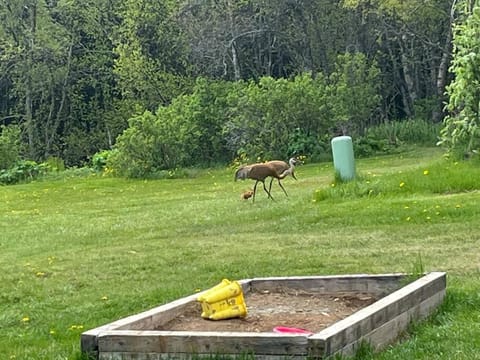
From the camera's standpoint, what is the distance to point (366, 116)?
24.4m

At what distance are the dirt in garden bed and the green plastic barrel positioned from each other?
817cm

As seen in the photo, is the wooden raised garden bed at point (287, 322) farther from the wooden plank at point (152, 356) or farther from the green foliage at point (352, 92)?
the green foliage at point (352, 92)

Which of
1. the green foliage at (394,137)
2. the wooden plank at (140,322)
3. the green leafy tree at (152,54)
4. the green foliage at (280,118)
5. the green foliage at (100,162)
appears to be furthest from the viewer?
the green leafy tree at (152,54)

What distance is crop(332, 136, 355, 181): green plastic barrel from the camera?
1395 centimetres

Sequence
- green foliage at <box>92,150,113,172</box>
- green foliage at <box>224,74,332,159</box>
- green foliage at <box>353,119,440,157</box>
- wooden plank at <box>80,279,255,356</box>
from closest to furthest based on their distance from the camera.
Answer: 1. wooden plank at <box>80,279,255,356</box>
2. green foliage at <box>224,74,332,159</box>
3. green foliage at <box>353,119,440,157</box>
4. green foliage at <box>92,150,113,172</box>

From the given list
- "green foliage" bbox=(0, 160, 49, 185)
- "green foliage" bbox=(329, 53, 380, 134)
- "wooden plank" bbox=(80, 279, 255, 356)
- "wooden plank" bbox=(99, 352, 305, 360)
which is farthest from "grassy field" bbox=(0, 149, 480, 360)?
"green foliage" bbox=(0, 160, 49, 185)

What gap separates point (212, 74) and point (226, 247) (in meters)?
18.9

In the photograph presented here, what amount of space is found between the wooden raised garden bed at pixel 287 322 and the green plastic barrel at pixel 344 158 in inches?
319

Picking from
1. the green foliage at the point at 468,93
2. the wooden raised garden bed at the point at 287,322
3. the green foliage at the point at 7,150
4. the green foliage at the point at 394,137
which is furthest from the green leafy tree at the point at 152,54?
the wooden raised garden bed at the point at 287,322

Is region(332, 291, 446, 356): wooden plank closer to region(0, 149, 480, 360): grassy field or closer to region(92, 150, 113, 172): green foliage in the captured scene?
region(0, 149, 480, 360): grassy field

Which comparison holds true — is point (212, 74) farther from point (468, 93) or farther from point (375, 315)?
point (375, 315)

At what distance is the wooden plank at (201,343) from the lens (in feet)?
13.2

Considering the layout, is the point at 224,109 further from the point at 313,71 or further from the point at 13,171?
the point at 13,171

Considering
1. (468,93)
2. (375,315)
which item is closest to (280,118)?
(468,93)
